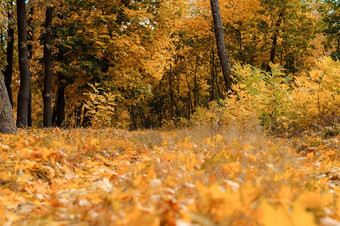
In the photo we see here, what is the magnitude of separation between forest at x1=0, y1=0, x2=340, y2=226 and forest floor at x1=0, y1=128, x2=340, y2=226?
13 millimetres

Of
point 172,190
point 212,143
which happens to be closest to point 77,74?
point 212,143

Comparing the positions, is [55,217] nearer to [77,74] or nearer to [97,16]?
[97,16]

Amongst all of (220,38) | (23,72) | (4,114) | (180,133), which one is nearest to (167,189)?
(180,133)

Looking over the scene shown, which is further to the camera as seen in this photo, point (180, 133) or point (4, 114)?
point (180, 133)

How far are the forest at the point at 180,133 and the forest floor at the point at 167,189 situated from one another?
13 mm

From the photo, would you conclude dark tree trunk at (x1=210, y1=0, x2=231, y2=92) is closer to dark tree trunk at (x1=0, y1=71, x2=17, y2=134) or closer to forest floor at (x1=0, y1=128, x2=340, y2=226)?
forest floor at (x1=0, y1=128, x2=340, y2=226)

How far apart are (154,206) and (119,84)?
451 inches

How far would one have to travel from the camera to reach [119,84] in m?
12.6

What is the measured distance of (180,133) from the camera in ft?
22.4

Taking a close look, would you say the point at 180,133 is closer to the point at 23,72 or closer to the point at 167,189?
the point at 167,189

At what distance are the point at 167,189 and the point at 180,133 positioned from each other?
4918mm

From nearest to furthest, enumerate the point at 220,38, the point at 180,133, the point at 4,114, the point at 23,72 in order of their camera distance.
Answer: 1. the point at 4,114
2. the point at 180,133
3. the point at 23,72
4. the point at 220,38

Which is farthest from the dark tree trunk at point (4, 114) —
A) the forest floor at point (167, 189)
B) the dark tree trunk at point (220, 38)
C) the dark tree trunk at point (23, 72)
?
the dark tree trunk at point (220, 38)

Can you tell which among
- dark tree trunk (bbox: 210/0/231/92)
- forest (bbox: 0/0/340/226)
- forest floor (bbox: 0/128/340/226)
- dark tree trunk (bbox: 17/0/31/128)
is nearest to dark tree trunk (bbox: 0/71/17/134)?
forest (bbox: 0/0/340/226)
